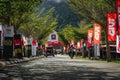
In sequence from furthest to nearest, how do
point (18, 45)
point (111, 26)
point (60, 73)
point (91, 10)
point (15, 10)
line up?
point (18, 45)
point (91, 10)
point (15, 10)
point (111, 26)
point (60, 73)

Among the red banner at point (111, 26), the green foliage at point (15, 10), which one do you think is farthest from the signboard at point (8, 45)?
the red banner at point (111, 26)

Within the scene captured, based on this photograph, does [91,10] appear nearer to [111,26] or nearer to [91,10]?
[91,10]

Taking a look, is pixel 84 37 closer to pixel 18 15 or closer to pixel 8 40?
pixel 18 15

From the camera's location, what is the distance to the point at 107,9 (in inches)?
1641

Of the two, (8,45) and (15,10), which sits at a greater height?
(15,10)

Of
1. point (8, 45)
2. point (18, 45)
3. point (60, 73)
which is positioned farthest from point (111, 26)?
point (60, 73)

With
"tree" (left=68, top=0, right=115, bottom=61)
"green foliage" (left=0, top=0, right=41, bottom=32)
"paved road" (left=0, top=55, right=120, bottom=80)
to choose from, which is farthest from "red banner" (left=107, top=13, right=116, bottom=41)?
"paved road" (left=0, top=55, right=120, bottom=80)

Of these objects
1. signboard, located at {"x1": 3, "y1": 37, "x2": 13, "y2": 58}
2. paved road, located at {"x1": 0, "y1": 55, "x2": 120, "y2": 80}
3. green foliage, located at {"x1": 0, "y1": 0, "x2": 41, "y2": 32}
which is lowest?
paved road, located at {"x1": 0, "y1": 55, "x2": 120, "y2": 80}

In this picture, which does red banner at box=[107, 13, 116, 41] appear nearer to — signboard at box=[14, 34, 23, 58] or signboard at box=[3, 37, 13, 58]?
signboard at box=[3, 37, 13, 58]

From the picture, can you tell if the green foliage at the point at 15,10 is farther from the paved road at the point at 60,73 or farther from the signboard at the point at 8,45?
the paved road at the point at 60,73

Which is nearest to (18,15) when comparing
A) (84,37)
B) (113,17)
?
(113,17)

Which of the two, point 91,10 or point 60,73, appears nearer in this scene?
point 60,73

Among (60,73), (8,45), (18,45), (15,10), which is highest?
(15,10)

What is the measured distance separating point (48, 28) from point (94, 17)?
2151 inches
